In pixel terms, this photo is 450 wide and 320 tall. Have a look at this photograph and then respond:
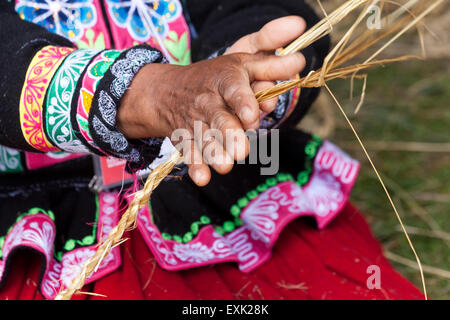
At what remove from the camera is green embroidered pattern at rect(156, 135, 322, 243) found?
2.92 feet

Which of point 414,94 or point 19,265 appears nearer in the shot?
point 19,265

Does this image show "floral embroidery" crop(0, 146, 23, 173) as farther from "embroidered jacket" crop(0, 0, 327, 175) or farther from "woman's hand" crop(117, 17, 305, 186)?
"woman's hand" crop(117, 17, 305, 186)

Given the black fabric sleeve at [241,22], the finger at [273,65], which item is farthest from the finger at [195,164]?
the black fabric sleeve at [241,22]

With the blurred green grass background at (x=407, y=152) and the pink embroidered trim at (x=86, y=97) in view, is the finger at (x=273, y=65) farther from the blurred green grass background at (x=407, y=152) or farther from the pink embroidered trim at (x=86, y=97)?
the blurred green grass background at (x=407, y=152)

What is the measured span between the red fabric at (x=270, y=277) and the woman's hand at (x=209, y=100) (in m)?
0.29

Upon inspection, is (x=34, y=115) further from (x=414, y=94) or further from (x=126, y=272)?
(x=414, y=94)

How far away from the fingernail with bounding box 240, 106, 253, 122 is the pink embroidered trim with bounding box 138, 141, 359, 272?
0.42 m

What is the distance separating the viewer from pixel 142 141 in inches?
26.6

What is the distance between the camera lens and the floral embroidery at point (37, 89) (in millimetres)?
688

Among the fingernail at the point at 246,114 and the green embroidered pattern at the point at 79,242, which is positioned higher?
the fingernail at the point at 246,114

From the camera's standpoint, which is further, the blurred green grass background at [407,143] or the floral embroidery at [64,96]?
the blurred green grass background at [407,143]

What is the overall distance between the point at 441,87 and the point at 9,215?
1.70 m

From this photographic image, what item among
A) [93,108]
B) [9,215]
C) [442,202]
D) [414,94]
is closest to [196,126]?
[93,108]

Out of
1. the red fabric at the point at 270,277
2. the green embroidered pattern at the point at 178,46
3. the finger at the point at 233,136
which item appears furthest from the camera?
the green embroidered pattern at the point at 178,46
